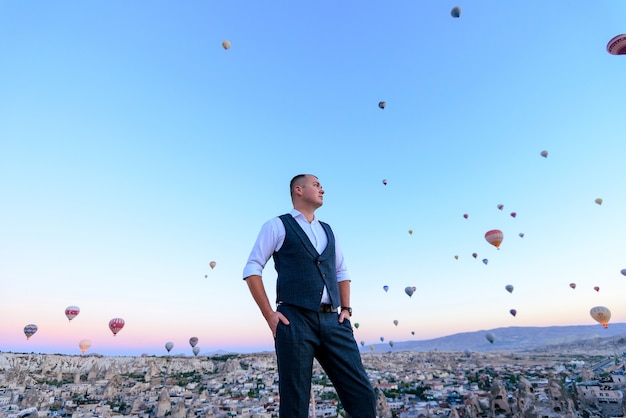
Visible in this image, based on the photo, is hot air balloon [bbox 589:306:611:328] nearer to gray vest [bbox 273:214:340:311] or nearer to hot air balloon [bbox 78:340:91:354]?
gray vest [bbox 273:214:340:311]

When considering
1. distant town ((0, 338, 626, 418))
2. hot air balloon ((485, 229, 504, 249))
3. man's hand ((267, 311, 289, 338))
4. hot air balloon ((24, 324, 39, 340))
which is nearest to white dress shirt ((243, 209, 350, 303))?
man's hand ((267, 311, 289, 338))

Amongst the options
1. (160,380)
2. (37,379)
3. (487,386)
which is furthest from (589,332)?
(37,379)

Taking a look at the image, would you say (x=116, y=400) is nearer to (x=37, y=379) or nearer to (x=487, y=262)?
(x=37, y=379)

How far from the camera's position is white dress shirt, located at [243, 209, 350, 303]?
213cm

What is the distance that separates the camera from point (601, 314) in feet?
95.3

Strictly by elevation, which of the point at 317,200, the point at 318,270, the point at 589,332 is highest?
the point at 317,200

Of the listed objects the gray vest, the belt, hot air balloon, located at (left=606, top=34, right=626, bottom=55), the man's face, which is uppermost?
hot air balloon, located at (left=606, top=34, right=626, bottom=55)

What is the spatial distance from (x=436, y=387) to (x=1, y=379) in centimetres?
7441

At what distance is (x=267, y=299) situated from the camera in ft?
6.71

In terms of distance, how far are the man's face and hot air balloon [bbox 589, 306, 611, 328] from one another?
3653cm

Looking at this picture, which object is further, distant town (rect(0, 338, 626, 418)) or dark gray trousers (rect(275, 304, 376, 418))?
distant town (rect(0, 338, 626, 418))

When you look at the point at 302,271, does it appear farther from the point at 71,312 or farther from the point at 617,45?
the point at 71,312

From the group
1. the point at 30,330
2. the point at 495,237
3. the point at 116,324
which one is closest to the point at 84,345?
the point at 30,330

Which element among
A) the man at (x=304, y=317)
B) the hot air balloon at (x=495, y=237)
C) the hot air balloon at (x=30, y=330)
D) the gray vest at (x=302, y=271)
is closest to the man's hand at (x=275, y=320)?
the man at (x=304, y=317)
